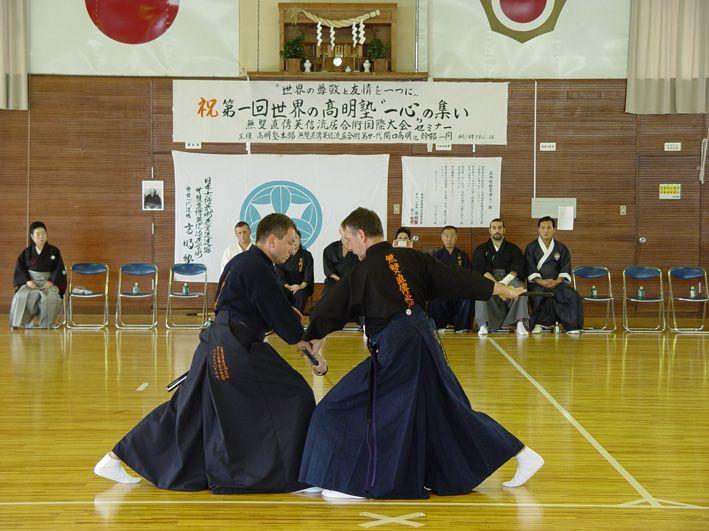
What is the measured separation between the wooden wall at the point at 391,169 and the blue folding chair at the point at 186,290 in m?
0.44

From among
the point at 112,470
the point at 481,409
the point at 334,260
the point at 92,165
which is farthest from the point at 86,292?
the point at 112,470

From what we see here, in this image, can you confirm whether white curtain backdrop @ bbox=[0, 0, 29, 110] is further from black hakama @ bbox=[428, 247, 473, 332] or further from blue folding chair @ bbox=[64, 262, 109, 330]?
black hakama @ bbox=[428, 247, 473, 332]

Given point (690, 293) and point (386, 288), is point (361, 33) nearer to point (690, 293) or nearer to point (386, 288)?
point (690, 293)

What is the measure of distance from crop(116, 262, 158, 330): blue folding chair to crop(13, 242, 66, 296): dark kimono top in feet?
2.43

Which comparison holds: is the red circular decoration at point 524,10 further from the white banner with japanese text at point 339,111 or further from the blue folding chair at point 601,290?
the blue folding chair at point 601,290

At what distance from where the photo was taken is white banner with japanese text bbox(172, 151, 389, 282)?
37.9 ft

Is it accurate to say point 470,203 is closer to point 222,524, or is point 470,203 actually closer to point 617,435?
point 617,435

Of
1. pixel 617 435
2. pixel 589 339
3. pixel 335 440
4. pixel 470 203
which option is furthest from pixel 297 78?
pixel 335 440

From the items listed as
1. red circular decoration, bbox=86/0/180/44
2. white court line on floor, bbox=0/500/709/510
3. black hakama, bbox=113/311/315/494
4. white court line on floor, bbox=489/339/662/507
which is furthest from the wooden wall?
white court line on floor, bbox=0/500/709/510

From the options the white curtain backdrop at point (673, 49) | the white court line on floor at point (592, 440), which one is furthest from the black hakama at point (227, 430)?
the white curtain backdrop at point (673, 49)

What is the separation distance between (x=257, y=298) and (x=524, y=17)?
8555mm

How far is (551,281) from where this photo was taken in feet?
34.4

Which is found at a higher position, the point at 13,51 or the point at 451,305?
the point at 13,51

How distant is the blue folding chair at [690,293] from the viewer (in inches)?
416
